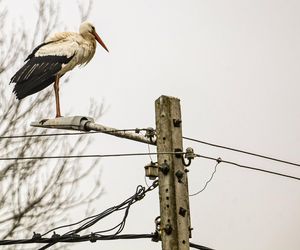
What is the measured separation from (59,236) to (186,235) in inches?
56.9

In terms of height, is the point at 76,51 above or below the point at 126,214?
above

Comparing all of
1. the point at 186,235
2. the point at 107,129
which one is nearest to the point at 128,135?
the point at 107,129

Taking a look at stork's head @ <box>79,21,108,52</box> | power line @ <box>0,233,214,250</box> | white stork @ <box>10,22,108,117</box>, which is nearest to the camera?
power line @ <box>0,233,214,250</box>

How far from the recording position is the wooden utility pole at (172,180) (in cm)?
598

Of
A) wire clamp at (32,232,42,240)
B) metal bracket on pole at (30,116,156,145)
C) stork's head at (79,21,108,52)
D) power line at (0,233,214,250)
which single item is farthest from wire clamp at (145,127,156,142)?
stork's head at (79,21,108,52)

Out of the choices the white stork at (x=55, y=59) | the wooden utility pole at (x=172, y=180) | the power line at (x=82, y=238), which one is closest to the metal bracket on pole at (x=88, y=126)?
the wooden utility pole at (x=172, y=180)

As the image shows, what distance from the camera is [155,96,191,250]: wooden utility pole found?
5.98 meters

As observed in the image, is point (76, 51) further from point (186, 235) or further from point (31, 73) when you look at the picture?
point (186, 235)

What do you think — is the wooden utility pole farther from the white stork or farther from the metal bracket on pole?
the white stork

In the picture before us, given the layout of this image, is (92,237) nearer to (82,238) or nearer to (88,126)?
(82,238)

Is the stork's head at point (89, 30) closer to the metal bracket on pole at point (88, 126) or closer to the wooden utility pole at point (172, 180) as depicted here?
the metal bracket on pole at point (88, 126)

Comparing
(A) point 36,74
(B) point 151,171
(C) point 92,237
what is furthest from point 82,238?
(A) point 36,74

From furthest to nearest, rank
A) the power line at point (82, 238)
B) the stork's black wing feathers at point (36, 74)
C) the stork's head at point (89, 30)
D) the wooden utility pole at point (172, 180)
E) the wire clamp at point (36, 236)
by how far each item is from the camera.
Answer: the stork's head at point (89, 30), the stork's black wing feathers at point (36, 74), the wire clamp at point (36, 236), the power line at point (82, 238), the wooden utility pole at point (172, 180)

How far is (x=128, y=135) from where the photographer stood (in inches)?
261
